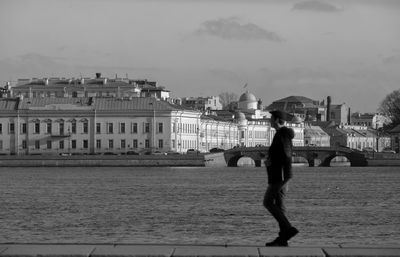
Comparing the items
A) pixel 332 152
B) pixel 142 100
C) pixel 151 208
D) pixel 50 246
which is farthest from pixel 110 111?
pixel 50 246

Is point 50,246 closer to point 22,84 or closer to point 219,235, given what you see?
point 219,235

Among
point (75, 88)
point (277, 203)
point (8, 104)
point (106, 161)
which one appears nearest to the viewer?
point (277, 203)

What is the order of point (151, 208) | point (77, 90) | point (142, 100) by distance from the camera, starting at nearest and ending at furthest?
point (151, 208) → point (142, 100) → point (77, 90)

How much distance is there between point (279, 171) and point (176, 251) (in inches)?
110

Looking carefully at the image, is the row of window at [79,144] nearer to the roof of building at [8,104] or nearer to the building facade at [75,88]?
the roof of building at [8,104]

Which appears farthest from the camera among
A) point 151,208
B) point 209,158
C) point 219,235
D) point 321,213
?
point 209,158

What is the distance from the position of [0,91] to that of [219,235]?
514 feet

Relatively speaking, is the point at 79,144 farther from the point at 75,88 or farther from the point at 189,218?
the point at 189,218

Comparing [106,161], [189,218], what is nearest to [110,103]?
[106,161]

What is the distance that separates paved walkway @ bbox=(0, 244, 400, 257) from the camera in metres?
18.4

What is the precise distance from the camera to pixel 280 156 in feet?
66.9

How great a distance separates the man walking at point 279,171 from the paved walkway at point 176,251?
1.53 meters

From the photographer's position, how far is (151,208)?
138 ft

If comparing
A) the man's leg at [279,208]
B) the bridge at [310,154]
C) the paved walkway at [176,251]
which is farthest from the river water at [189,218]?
the bridge at [310,154]
